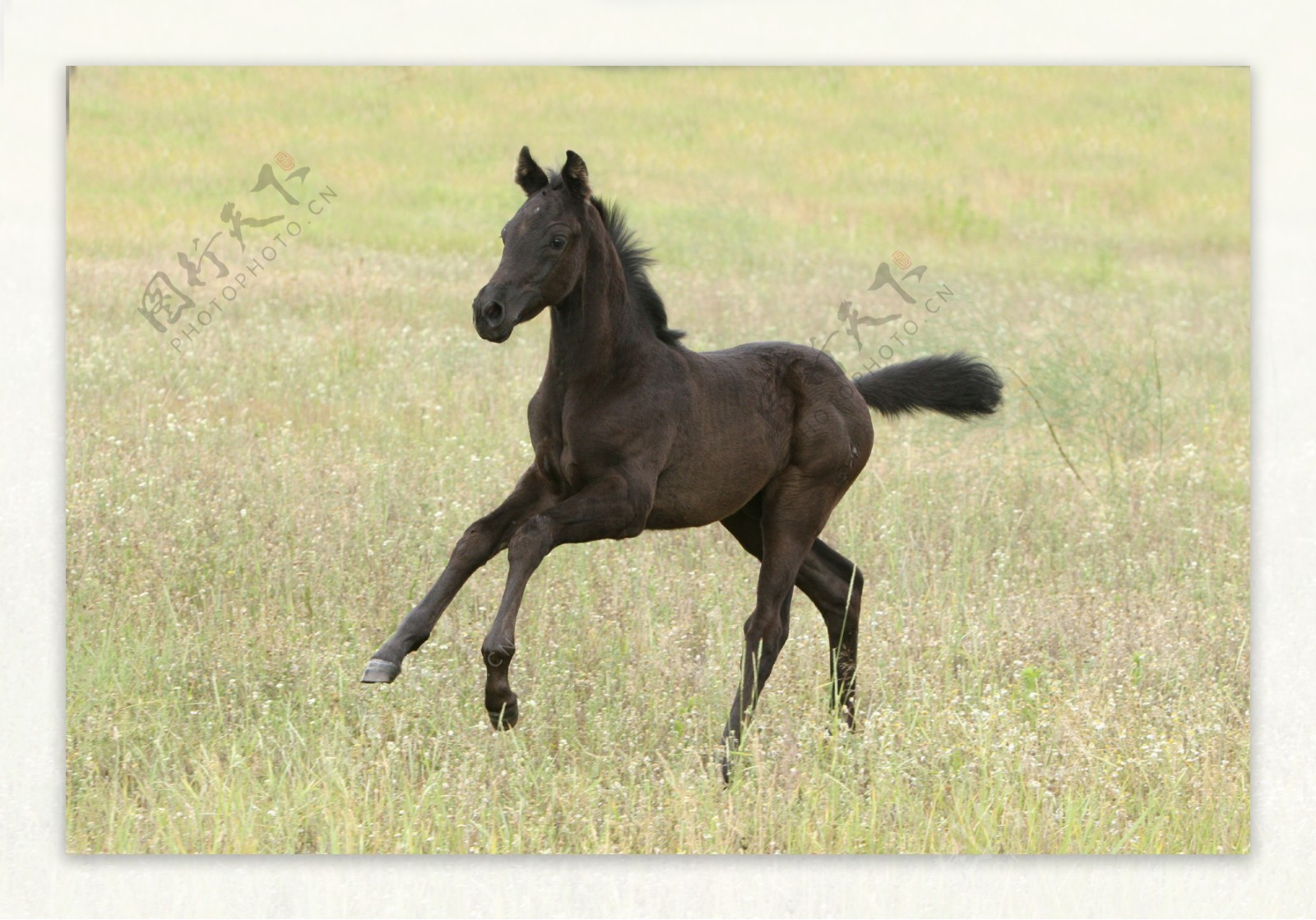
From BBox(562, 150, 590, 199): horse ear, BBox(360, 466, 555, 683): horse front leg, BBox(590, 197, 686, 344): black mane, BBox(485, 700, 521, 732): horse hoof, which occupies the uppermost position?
BBox(562, 150, 590, 199): horse ear

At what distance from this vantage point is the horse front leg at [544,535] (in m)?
3.85

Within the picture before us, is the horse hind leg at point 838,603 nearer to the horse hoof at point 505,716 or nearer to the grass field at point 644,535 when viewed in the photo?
the grass field at point 644,535

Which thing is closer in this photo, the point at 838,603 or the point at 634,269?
the point at 634,269

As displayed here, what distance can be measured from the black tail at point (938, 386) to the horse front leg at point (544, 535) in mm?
1312

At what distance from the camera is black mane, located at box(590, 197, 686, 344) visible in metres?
4.51

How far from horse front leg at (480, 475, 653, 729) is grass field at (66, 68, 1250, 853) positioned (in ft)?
1.49

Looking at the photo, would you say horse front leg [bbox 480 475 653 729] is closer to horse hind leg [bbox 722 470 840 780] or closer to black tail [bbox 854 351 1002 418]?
horse hind leg [bbox 722 470 840 780]

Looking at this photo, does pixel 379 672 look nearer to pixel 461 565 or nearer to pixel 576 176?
pixel 461 565

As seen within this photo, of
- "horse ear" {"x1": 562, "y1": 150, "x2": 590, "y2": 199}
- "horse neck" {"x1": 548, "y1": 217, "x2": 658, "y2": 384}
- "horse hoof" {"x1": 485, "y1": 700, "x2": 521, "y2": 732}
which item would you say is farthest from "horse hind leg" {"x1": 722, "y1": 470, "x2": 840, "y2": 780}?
"horse ear" {"x1": 562, "y1": 150, "x2": 590, "y2": 199}

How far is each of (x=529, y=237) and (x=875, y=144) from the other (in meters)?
3.68

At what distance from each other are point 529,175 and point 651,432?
78 cm

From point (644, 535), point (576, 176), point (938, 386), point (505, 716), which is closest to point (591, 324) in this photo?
point (576, 176)

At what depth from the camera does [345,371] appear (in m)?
8.84

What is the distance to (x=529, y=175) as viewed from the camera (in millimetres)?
4172
